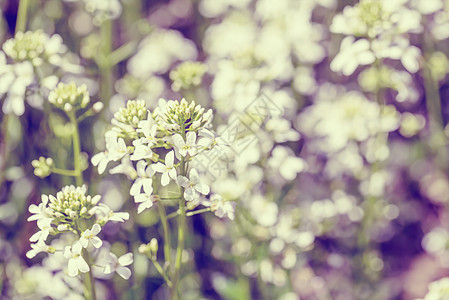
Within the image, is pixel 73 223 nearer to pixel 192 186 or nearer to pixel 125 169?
pixel 125 169

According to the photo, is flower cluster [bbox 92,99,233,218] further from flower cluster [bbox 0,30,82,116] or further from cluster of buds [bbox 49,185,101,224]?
flower cluster [bbox 0,30,82,116]

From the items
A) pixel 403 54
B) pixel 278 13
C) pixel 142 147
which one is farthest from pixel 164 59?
pixel 142 147

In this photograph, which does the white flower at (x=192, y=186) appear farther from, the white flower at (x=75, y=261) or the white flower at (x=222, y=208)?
the white flower at (x=75, y=261)

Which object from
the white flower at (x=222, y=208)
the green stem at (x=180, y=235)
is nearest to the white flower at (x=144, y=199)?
the green stem at (x=180, y=235)

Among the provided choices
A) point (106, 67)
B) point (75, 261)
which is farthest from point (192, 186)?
point (106, 67)

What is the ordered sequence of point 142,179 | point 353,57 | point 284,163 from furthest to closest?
point 284,163
point 353,57
point 142,179

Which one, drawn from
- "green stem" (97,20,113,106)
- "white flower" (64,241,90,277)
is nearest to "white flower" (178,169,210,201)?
"white flower" (64,241,90,277)
